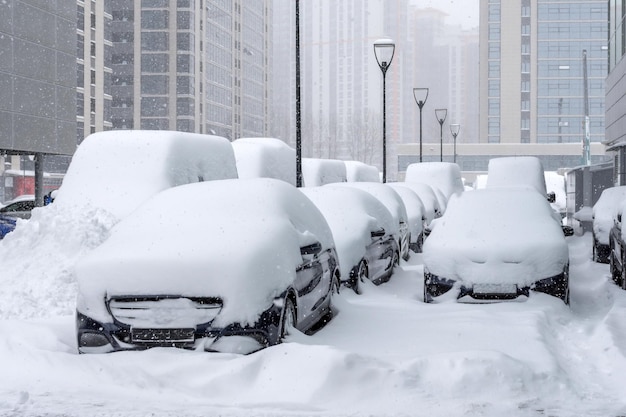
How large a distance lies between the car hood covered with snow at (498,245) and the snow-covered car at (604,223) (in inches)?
198

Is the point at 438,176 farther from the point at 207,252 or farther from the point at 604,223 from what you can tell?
the point at 207,252

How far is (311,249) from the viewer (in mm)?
7648

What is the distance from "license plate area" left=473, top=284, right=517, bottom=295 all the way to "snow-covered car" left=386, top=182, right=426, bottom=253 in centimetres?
796

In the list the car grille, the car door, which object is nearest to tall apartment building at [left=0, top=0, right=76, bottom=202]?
the car door

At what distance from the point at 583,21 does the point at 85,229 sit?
120 m

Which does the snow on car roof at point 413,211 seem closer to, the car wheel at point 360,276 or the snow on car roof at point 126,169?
the snow on car roof at point 126,169

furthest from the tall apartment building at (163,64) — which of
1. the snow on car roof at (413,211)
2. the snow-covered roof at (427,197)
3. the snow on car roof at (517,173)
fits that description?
the snow on car roof at (413,211)

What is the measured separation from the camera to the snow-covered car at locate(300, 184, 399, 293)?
10778 mm

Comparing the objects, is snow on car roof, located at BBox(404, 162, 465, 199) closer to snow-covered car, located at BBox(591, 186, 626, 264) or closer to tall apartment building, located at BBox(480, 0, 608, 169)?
snow-covered car, located at BBox(591, 186, 626, 264)

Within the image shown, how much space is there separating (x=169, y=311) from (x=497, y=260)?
439 centimetres

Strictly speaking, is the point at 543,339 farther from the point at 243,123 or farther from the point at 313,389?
the point at 243,123

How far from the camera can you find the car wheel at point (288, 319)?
22.4 feet

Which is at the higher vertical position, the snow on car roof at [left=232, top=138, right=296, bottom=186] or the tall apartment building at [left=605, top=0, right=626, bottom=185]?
the tall apartment building at [left=605, top=0, right=626, bottom=185]

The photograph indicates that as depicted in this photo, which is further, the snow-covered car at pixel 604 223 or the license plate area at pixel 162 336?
the snow-covered car at pixel 604 223
